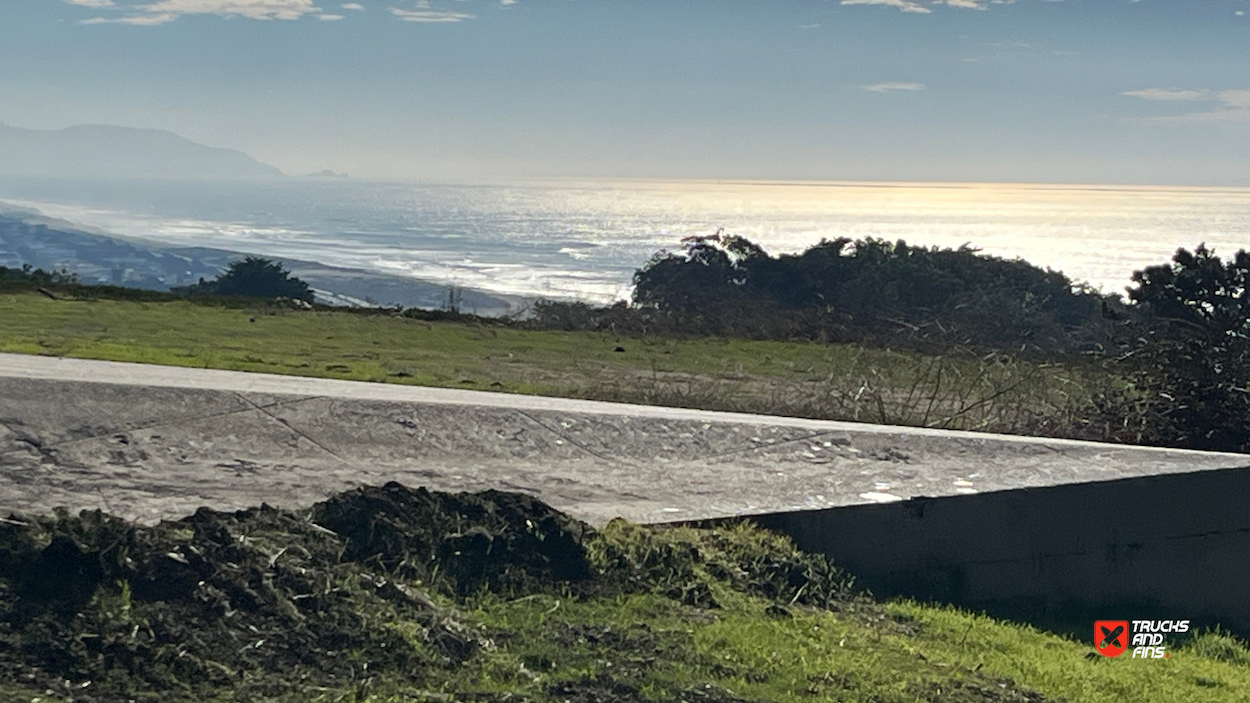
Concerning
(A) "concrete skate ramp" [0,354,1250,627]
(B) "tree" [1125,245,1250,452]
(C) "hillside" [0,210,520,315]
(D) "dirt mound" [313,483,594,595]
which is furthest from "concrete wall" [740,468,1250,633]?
(C) "hillside" [0,210,520,315]

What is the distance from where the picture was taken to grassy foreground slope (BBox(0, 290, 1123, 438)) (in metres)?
9.51

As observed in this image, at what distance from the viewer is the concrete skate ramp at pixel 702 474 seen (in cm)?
577

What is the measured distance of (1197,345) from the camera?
30.7 ft

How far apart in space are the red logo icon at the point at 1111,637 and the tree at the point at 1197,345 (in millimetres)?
3646

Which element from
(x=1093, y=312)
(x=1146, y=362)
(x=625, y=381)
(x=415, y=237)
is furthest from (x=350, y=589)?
(x=415, y=237)

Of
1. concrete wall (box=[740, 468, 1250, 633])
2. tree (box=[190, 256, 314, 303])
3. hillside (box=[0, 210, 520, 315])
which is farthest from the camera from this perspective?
tree (box=[190, 256, 314, 303])

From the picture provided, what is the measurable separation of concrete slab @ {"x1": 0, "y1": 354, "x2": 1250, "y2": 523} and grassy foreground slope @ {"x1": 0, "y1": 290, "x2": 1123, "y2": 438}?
1.94 m

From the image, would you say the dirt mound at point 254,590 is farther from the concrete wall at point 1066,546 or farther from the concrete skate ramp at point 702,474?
the concrete wall at point 1066,546

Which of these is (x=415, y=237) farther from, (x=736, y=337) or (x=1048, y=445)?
(x=1048, y=445)

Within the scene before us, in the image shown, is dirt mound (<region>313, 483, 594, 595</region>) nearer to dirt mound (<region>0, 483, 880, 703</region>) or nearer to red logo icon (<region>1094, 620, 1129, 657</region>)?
dirt mound (<region>0, 483, 880, 703</region>)

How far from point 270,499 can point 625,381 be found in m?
5.34

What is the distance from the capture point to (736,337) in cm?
1473
